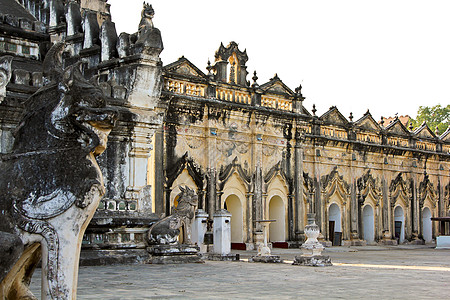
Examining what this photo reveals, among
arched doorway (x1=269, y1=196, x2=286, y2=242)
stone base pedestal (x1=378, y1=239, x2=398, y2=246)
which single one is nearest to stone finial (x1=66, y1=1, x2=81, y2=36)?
arched doorway (x1=269, y1=196, x2=286, y2=242)

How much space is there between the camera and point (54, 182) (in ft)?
16.6

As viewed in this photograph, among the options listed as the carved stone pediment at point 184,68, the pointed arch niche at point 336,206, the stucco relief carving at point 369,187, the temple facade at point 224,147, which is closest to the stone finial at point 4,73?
the temple facade at point 224,147

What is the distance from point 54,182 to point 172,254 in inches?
332

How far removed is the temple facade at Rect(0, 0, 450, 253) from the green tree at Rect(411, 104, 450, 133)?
13302mm

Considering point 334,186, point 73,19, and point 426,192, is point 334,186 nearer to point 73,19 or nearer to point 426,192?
point 426,192

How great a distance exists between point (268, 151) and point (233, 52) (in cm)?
431

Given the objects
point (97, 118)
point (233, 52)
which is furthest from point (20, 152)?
point (233, 52)

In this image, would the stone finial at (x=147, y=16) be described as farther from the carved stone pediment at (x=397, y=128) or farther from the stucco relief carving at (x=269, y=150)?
the carved stone pediment at (x=397, y=128)

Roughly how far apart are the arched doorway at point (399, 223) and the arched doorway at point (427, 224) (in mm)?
2073

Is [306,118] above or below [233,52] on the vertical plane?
below

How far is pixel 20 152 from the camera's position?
5.20 m

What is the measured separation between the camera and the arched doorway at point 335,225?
31734mm

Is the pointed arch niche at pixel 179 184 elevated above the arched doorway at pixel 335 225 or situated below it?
above

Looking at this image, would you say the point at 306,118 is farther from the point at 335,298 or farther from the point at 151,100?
the point at 335,298
